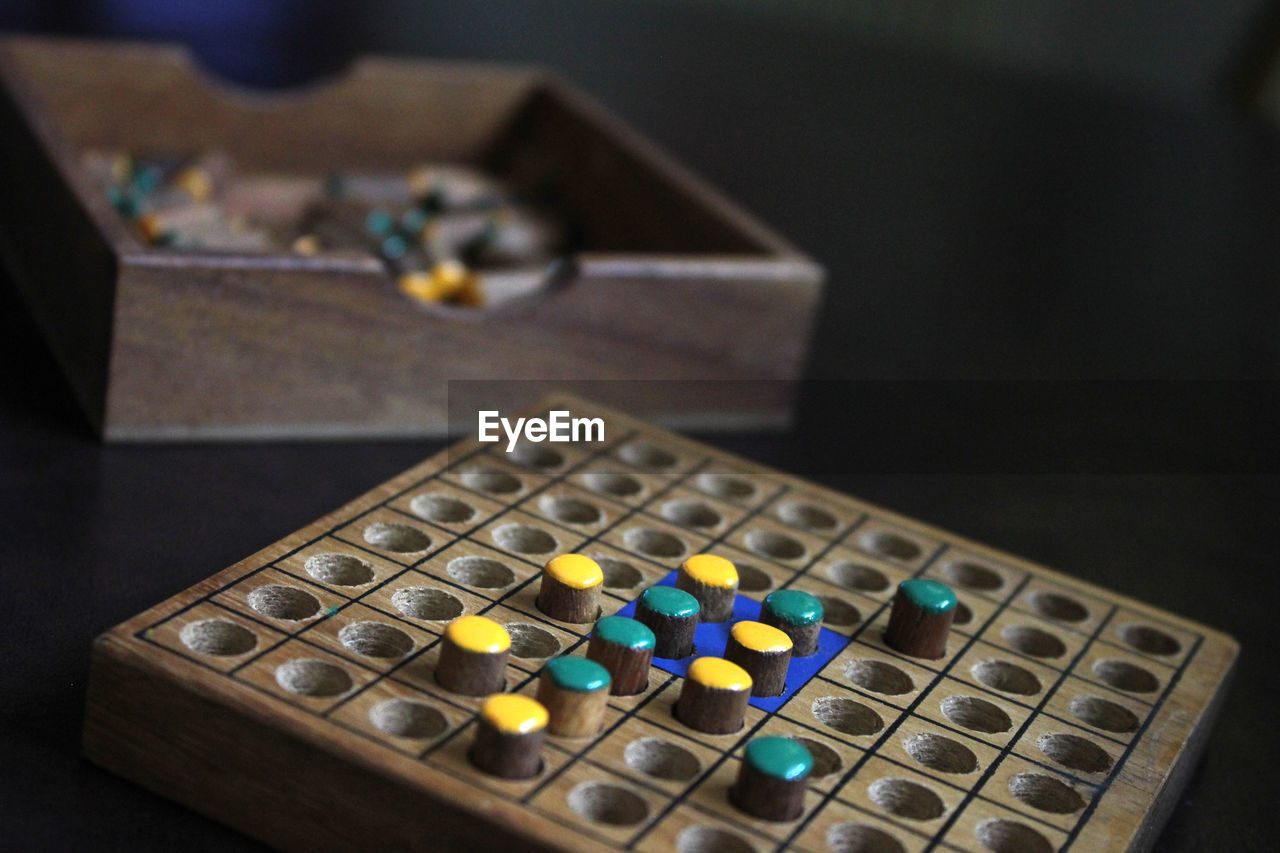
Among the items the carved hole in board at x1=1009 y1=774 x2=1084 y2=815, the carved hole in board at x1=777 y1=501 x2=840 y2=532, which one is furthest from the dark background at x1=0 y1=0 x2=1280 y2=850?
the carved hole in board at x1=777 y1=501 x2=840 y2=532

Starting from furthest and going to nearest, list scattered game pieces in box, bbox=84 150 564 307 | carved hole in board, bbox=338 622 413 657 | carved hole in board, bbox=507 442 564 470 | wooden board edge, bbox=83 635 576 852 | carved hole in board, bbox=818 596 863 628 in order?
scattered game pieces in box, bbox=84 150 564 307
carved hole in board, bbox=507 442 564 470
carved hole in board, bbox=818 596 863 628
carved hole in board, bbox=338 622 413 657
wooden board edge, bbox=83 635 576 852

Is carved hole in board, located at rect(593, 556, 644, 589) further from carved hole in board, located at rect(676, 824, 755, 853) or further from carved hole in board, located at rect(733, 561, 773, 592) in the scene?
→ carved hole in board, located at rect(676, 824, 755, 853)

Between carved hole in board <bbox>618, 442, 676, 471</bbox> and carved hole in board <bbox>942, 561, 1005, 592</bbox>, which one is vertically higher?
carved hole in board <bbox>618, 442, 676, 471</bbox>

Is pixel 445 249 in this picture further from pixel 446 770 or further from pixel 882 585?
pixel 446 770

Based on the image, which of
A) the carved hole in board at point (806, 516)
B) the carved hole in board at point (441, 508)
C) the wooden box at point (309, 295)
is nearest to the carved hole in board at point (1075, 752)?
the carved hole in board at point (806, 516)

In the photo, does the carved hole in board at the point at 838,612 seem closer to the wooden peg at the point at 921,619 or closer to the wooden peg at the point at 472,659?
the wooden peg at the point at 921,619

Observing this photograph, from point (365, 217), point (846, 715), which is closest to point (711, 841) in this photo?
point (846, 715)

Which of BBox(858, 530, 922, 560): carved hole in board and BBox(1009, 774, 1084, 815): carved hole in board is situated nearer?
BBox(1009, 774, 1084, 815): carved hole in board
